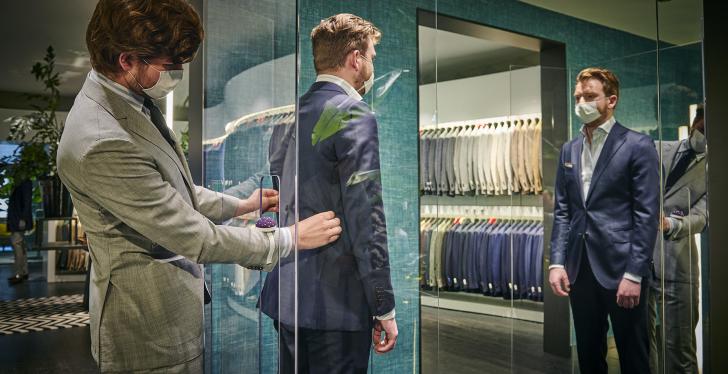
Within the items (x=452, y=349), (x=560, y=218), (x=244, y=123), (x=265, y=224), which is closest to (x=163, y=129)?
(x=244, y=123)

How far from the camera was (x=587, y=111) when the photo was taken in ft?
6.10

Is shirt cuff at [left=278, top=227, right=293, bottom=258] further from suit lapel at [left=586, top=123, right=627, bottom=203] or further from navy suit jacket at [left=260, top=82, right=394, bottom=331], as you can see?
suit lapel at [left=586, top=123, right=627, bottom=203]

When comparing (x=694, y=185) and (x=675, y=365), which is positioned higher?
(x=694, y=185)

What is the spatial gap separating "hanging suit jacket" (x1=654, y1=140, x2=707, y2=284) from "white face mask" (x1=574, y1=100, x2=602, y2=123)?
0.79ft

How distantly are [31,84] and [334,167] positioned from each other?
8145 mm

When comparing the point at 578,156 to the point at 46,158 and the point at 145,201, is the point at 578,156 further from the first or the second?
the point at 46,158

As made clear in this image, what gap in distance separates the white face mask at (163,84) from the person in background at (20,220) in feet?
20.8

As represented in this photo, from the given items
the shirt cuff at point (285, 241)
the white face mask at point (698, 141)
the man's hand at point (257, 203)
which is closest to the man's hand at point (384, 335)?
the shirt cuff at point (285, 241)

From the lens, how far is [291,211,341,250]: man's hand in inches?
58.7

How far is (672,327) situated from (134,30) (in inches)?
73.4

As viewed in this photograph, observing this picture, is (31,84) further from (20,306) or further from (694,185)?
(694,185)

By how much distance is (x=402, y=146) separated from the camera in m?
1.64

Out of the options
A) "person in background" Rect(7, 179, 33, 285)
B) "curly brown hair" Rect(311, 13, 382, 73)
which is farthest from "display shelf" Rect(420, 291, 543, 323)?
"person in background" Rect(7, 179, 33, 285)

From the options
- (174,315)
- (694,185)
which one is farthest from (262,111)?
(694,185)
